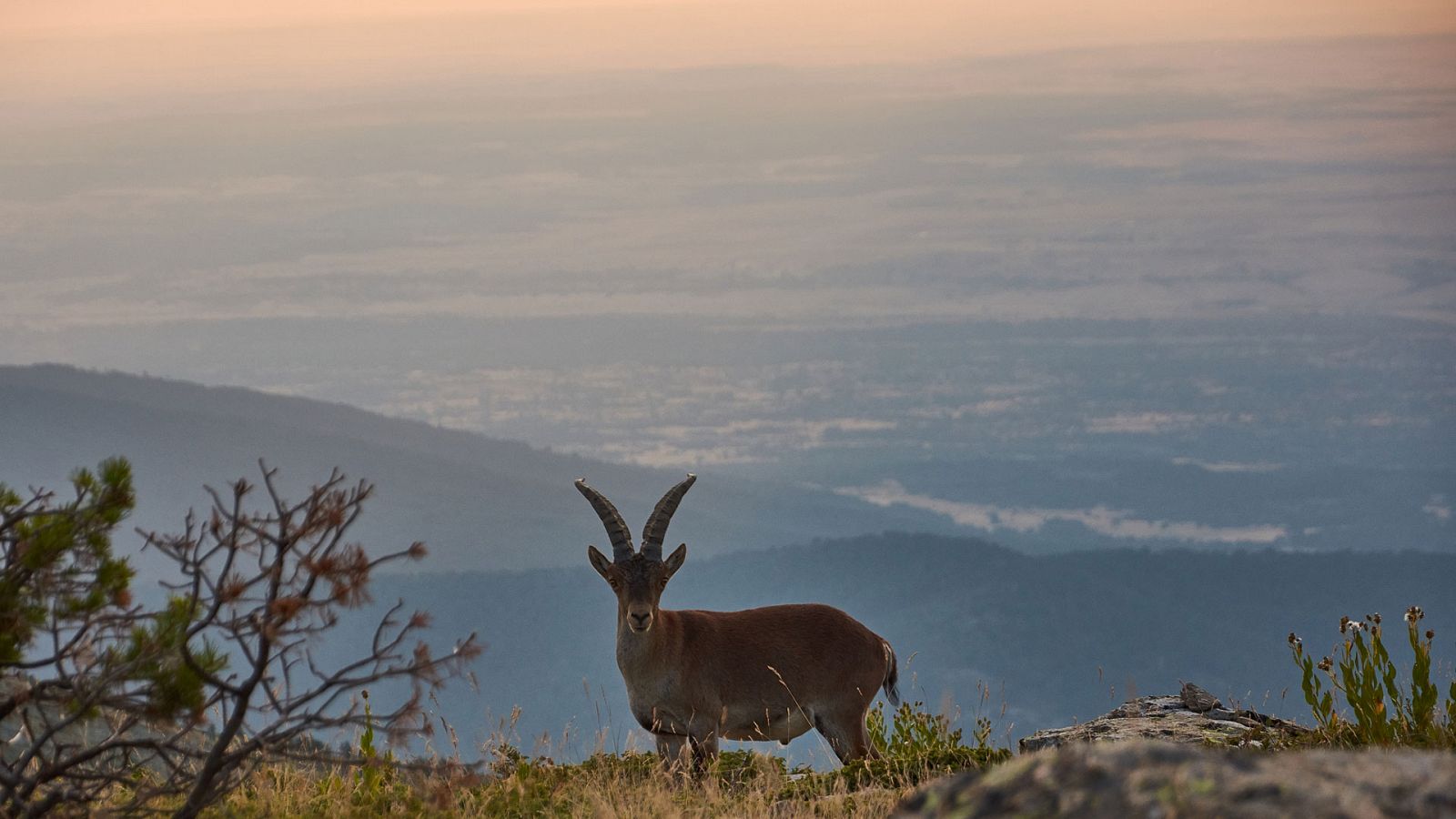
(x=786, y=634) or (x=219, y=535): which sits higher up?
(x=219, y=535)

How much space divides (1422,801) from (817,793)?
8.12 metres

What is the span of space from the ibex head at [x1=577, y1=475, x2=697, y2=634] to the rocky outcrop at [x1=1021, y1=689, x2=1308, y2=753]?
3.45 meters

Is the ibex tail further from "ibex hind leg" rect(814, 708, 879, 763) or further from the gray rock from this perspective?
the gray rock

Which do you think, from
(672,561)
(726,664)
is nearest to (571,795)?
(726,664)

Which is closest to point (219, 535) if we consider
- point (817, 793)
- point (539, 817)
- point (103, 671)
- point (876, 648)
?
point (103, 671)

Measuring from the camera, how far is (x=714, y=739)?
15.1m

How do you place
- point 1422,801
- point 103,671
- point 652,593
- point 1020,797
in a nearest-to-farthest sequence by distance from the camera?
point 1422,801
point 1020,797
point 103,671
point 652,593

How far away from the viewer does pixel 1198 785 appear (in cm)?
523

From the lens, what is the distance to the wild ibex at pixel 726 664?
49.6ft

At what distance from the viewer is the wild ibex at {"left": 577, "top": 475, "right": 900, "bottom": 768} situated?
1512 centimetres

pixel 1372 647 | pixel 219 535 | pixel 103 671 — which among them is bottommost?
pixel 1372 647

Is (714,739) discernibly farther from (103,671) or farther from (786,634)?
(103,671)

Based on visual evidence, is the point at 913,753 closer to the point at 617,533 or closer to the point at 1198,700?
the point at 1198,700

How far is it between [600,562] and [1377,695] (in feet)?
22.6
